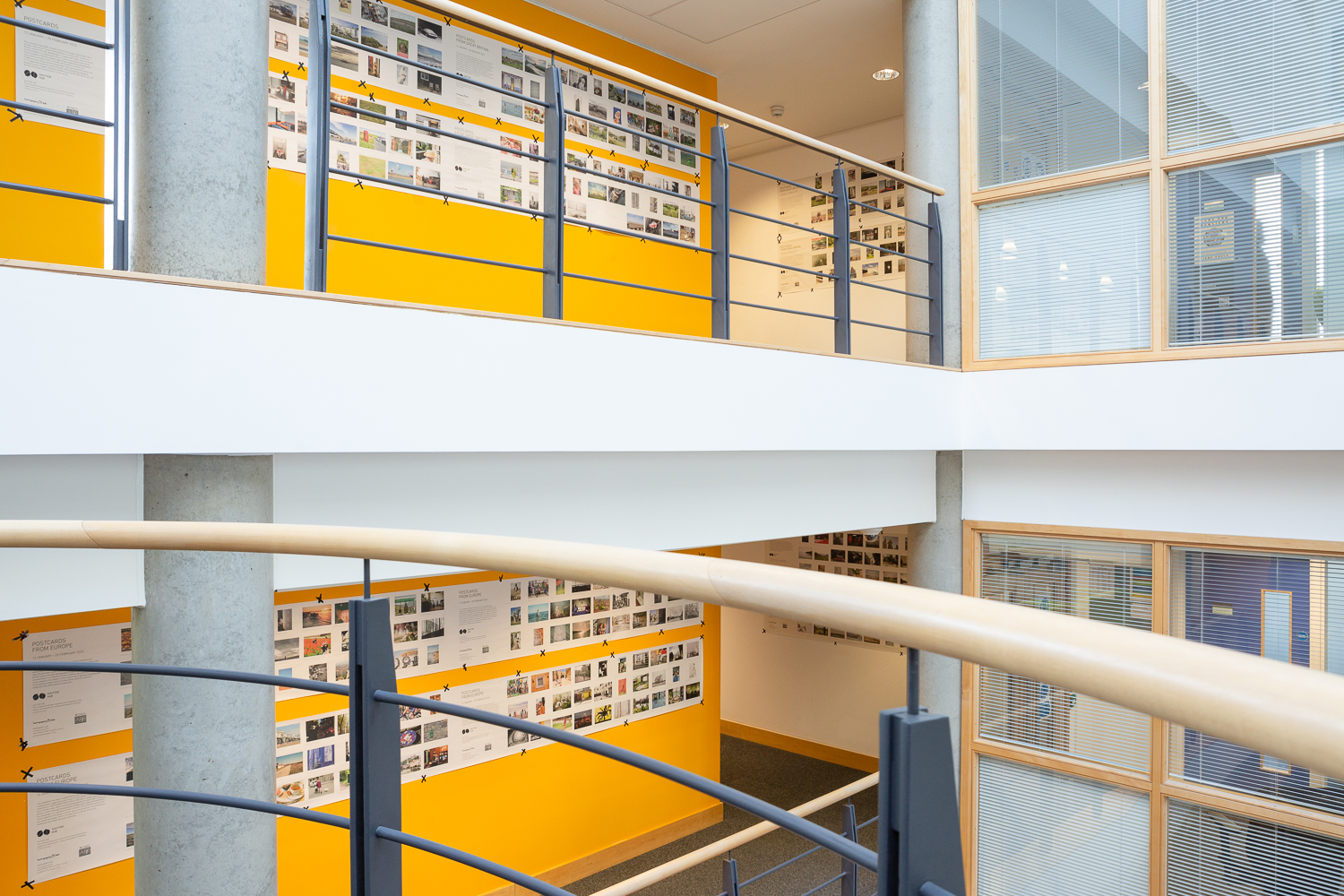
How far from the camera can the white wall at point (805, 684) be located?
7070 millimetres

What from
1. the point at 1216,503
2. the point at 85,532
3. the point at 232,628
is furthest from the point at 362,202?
the point at 1216,503

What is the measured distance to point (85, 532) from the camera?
1025mm

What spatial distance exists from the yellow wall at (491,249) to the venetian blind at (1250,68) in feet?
9.09

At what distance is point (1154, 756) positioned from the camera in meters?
3.76

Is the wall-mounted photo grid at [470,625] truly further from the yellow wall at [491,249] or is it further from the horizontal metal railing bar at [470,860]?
the horizontal metal railing bar at [470,860]

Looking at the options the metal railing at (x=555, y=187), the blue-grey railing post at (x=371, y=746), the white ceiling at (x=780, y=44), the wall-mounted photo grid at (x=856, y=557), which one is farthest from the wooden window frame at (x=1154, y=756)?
the blue-grey railing post at (x=371, y=746)

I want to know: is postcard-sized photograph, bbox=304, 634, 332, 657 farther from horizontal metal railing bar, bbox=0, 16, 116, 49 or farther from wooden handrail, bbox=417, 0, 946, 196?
horizontal metal railing bar, bbox=0, 16, 116, 49

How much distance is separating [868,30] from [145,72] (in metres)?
4.32

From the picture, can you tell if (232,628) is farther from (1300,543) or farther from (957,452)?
(1300,543)

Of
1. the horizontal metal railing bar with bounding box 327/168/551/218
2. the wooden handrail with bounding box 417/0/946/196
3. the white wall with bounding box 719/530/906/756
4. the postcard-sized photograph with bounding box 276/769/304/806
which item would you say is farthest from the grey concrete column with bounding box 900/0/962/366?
the postcard-sized photograph with bounding box 276/769/304/806

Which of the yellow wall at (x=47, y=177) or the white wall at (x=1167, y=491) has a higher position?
the yellow wall at (x=47, y=177)

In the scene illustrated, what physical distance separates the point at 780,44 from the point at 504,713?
419 cm

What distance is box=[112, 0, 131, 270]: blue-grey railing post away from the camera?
6.48ft

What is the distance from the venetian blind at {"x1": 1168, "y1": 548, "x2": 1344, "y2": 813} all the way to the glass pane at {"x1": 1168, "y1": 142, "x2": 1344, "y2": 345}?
890 mm
